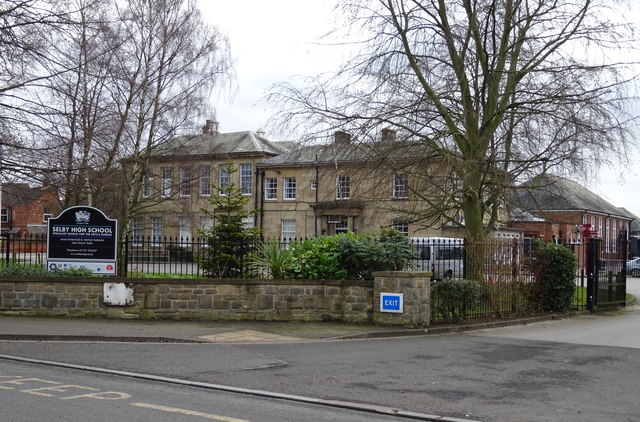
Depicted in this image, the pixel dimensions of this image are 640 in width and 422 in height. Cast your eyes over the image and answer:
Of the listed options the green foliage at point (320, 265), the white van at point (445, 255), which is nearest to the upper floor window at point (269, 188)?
the white van at point (445, 255)

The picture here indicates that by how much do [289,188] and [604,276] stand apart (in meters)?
28.6

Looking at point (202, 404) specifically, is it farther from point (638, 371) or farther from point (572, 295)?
point (572, 295)

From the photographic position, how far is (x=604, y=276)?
2109cm

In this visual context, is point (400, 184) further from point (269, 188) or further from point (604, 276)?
point (269, 188)

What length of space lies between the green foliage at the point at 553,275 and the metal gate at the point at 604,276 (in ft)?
4.03

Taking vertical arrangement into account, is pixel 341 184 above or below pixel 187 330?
above

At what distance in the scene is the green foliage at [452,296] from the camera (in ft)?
52.0

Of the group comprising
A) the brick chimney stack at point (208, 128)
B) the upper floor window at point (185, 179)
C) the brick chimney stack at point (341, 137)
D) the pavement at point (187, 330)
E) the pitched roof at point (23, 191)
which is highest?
the brick chimney stack at point (208, 128)

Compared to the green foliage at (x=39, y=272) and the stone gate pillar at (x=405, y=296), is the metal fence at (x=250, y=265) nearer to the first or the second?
the green foliage at (x=39, y=272)

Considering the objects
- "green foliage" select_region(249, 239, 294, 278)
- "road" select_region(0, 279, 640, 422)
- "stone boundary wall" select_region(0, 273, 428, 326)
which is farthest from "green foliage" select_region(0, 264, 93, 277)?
"green foliage" select_region(249, 239, 294, 278)

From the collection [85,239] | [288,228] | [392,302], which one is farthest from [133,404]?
[288,228]

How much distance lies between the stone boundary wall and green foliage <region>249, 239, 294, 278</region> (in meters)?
0.61

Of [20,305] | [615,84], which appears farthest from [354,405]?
[615,84]

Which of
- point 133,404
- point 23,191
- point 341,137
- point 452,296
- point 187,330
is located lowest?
point 187,330
